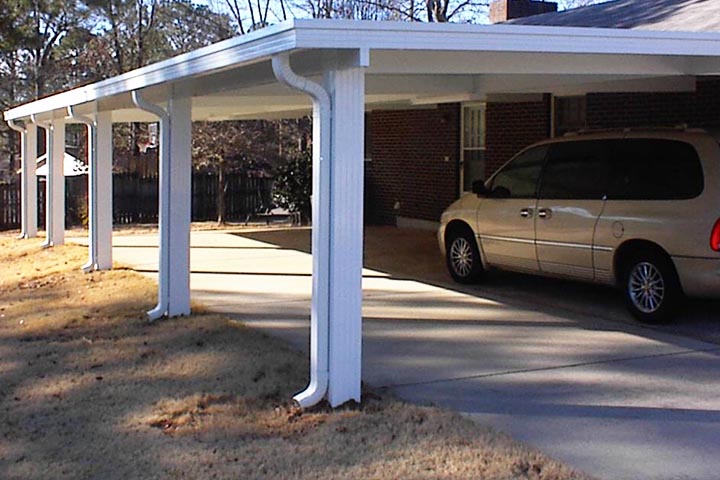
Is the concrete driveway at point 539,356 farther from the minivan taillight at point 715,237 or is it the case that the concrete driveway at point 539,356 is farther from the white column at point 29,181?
the white column at point 29,181

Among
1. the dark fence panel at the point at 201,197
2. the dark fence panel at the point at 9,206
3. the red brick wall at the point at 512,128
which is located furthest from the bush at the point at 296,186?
the red brick wall at the point at 512,128

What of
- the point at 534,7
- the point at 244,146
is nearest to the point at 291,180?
the point at 244,146

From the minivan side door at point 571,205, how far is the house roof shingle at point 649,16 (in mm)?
1934

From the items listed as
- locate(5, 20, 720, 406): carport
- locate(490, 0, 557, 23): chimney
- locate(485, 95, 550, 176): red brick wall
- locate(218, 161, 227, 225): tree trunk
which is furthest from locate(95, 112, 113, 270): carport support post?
locate(218, 161, 227, 225): tree trunk

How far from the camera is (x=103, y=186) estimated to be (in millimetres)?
13828

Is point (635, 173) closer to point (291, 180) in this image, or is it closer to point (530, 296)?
point (530, 296)

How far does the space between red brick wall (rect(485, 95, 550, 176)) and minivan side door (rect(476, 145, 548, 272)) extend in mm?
4378

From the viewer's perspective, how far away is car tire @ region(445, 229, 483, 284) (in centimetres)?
1194

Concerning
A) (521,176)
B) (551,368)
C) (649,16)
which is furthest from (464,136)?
(551,368)

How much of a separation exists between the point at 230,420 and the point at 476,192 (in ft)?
19.5

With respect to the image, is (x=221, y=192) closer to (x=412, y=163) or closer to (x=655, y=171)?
(x=412, y=163)

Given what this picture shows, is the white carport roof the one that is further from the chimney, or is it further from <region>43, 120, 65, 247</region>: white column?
the chimney

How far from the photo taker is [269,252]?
16531 millimetres

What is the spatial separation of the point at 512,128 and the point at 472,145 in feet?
5.44
